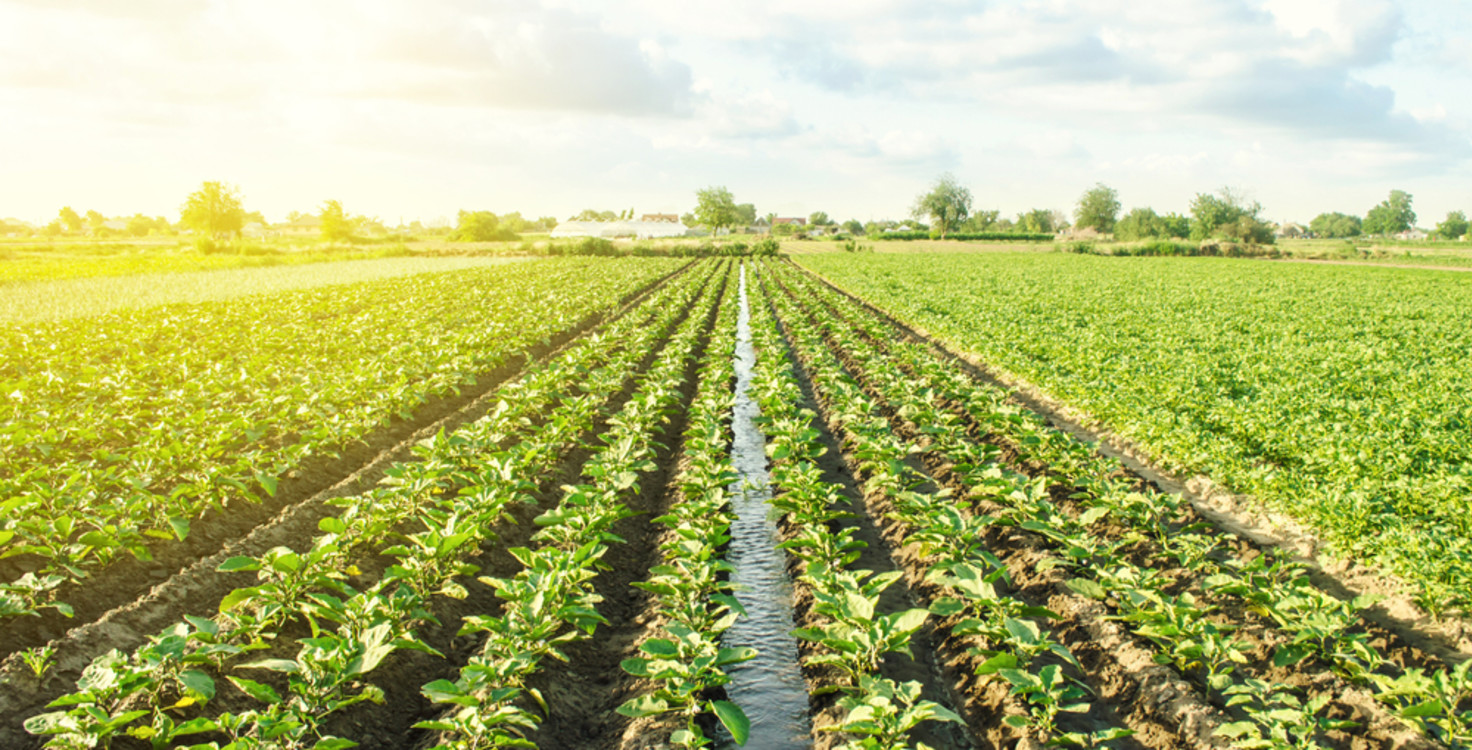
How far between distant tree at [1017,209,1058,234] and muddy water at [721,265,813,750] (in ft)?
456

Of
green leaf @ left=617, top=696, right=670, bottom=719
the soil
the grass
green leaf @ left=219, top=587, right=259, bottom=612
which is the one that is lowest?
the soil

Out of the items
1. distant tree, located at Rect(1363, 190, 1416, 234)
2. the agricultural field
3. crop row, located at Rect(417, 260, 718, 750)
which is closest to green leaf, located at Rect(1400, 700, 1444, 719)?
the agricultural field

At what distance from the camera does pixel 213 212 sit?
77688 mm

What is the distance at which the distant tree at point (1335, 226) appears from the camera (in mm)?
146875

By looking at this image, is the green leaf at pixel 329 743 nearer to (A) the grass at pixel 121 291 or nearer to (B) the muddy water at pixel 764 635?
(B) the muddy water at pixel 764 635

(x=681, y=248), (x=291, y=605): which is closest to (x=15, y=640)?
(x=291, y=605)

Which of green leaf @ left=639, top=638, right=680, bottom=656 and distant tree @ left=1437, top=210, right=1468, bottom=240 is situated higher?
distant tree @ left=1437, top=210, right=1468, bottom=240

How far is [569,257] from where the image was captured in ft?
186

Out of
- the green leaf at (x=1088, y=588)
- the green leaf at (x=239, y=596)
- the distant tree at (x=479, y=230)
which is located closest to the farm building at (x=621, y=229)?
the distant tree at (x=479, y=230)

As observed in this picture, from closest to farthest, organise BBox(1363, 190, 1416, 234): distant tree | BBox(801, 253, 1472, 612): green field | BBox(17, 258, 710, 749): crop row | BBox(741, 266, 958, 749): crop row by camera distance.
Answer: BBox(17, 258, 710, 749): crop row
BBox(741, 266, 958, 749): crop row
BBox(801, 253, 1472, 612): green field
BBox(1363, 190, 1416, 234): distant tree

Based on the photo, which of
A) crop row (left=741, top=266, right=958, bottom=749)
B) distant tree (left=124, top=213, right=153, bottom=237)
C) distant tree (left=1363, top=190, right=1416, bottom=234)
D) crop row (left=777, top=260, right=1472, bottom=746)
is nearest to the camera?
crop row (left=741, top=266, right=958, bottom=749)

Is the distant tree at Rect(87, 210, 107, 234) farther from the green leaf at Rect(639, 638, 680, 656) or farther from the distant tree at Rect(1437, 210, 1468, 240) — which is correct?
the distant tree at Rect(1437, 210, 1468, 240)

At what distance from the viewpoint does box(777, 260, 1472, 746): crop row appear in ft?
11.8

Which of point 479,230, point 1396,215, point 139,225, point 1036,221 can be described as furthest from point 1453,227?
point 139,225
